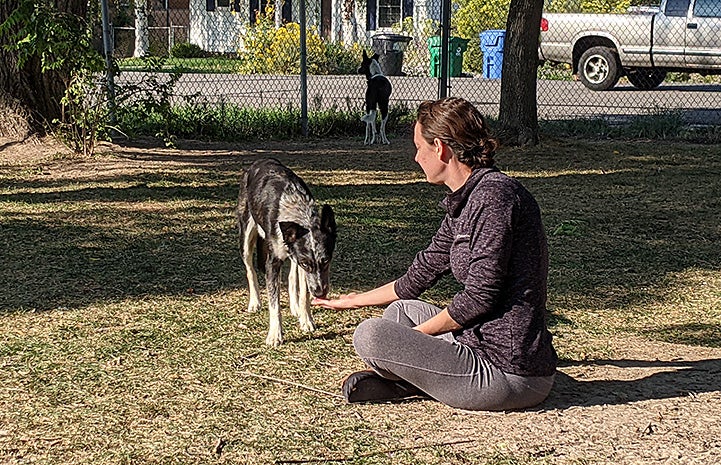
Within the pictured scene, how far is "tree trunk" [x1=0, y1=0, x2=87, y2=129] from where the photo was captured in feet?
38.8

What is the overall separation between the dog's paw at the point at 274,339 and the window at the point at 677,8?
18889mm

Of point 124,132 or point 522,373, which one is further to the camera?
point 124,132

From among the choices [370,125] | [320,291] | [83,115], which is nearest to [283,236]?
[320,291]

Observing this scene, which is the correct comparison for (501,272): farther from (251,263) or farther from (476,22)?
(476,22)

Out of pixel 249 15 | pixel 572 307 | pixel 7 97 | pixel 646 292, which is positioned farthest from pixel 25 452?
pixel 249 15

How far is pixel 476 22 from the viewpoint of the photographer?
30703mm

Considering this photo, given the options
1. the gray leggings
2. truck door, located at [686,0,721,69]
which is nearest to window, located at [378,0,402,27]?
truck door, located at [686,0,721,69]

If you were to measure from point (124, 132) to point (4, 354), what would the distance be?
758 cm

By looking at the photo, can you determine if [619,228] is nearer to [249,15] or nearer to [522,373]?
[522,373]

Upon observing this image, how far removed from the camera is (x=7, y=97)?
11922mm

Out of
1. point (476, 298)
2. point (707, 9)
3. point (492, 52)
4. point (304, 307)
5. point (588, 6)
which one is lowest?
point (304, 307)

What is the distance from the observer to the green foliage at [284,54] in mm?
27109

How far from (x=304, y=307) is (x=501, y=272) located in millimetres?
1929

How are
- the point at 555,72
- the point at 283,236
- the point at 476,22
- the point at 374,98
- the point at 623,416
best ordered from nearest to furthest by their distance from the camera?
the point at 623,416
the point at 283,236
the point at 374,98
the point at 555,72
the point at 476,22
